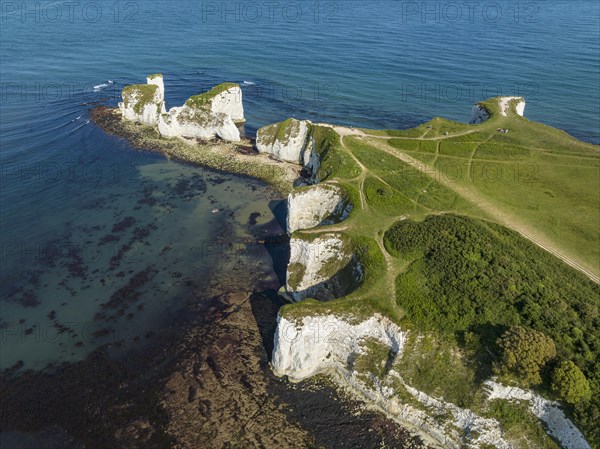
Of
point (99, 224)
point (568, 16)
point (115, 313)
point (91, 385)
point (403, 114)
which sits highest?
point (568, 16)

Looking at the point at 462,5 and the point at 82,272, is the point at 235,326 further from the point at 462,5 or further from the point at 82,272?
the point at 462,5

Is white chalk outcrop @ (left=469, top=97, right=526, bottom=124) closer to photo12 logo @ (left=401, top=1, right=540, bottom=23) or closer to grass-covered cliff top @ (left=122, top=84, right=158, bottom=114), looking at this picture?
grass-covered cliff top @ (left=122, top=84, right=158, bottom=114)

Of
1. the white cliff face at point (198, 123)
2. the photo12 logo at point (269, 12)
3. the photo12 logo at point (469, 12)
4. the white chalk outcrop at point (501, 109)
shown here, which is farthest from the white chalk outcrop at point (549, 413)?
the photo12 logo at point (469, 12)

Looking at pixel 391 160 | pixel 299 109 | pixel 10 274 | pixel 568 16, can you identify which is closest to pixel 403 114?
pixel 299 109

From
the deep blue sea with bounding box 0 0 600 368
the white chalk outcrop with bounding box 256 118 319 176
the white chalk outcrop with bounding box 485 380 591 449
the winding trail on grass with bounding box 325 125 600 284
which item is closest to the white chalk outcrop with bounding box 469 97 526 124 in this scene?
the winding trail on grass with bounding box 325 125 600 284

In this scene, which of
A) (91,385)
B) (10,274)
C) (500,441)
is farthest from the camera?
(10,274)

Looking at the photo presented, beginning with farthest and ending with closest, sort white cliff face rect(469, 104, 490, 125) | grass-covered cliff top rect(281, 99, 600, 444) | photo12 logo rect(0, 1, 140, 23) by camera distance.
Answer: photo12 logo rect(0, 1, 140, 23), white cliff face rect(469, 104, 490, 125), grass-covered cliff top rect(281, 99, 600, 444)

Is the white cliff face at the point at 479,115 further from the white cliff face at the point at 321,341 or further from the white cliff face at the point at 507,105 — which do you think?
the white cliff face at the point at 321,341
